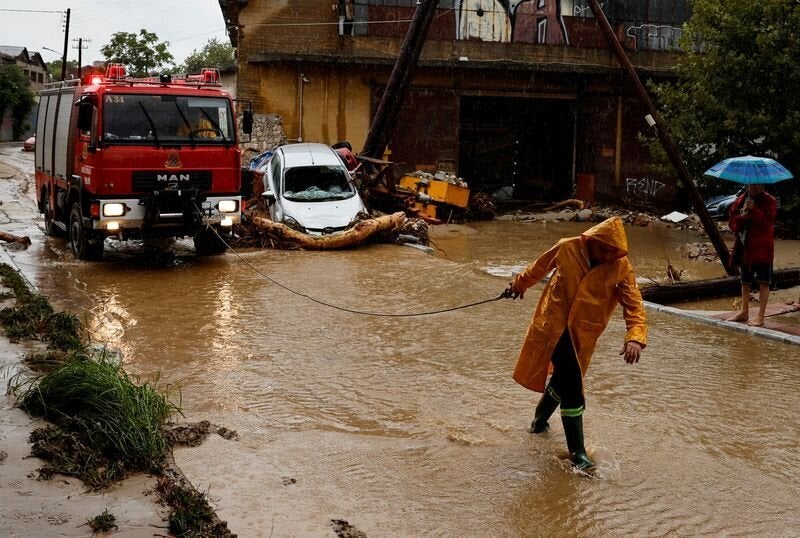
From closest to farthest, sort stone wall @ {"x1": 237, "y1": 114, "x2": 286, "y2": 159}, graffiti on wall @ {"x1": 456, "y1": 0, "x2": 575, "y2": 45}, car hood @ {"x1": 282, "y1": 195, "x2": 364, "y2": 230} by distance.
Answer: car hood @ {"x1": 282, "y1": 195, "x2": 364, "y2": 230} < stone wall @ {"x1": 237, "y1": 114, "x2": 286, "y2": 159} < graffiti on wall @ {"x1": 456, "y1": 0, "x2": 575, "y2": 45}

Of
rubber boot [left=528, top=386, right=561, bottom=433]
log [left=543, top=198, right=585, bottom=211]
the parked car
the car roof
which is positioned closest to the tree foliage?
the parked car

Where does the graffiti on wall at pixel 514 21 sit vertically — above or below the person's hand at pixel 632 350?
above

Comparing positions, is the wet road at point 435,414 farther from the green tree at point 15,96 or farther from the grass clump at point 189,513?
the green tree at point 15,96

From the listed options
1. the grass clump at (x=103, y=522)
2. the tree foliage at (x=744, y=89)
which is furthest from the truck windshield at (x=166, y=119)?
the tree foliage at (x=744, y=89)

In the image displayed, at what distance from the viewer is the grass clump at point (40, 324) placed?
736cm

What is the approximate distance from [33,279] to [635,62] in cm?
2105

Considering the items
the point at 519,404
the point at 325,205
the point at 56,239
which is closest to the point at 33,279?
the point at 56,239

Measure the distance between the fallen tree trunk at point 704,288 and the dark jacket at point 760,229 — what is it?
6.73 ft

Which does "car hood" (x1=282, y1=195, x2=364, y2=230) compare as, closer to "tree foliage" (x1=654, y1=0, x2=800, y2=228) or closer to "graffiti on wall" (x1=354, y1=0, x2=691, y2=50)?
"tree foliage" (x1=654, y1=0, x2=800, y2=228)

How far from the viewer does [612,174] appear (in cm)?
2722

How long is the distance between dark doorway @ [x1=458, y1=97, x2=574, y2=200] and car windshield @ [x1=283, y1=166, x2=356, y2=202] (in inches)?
523

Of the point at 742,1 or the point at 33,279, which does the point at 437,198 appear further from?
the point at 33,279

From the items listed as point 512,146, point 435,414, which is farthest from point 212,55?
point 435,414

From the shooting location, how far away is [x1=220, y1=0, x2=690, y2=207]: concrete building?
24.4m
